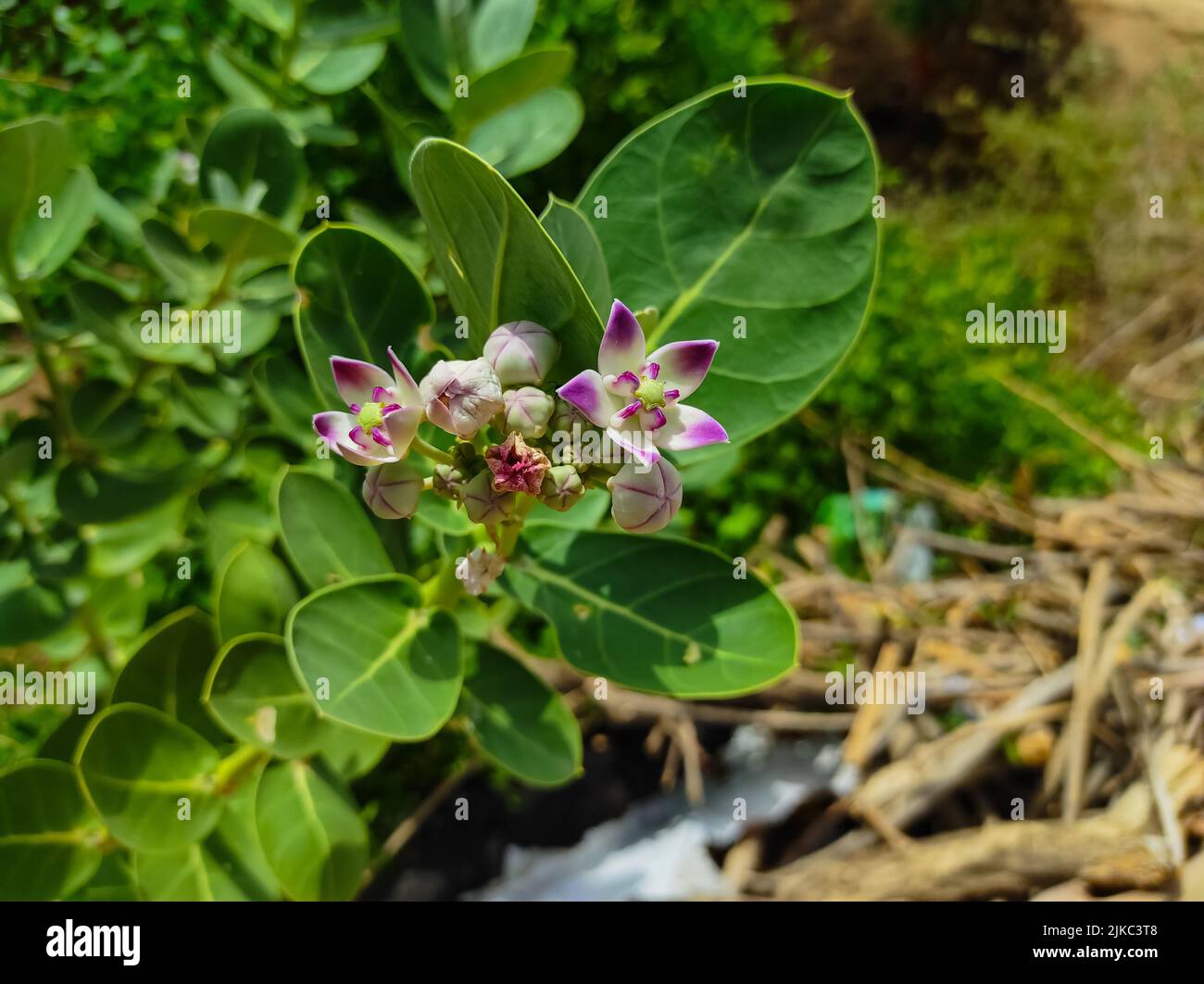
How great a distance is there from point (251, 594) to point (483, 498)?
350 millimetres

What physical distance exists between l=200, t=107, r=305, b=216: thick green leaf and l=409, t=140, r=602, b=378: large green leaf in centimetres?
39

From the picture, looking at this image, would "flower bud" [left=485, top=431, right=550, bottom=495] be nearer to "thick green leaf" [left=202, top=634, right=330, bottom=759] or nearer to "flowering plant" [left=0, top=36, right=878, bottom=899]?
"flowering plant" [left=0, top=36, right=878, bottom=899]

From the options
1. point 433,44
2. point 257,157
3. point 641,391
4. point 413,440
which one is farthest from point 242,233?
point 641,391

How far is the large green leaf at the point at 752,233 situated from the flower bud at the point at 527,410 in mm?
143

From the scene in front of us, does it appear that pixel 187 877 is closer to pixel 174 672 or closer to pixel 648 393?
pixel 174 672

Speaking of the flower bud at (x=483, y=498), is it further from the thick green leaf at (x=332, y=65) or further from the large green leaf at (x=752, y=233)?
the thick green leaf at (x=332, y=65)

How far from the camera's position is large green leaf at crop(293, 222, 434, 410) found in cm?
67

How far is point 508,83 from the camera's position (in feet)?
2.78

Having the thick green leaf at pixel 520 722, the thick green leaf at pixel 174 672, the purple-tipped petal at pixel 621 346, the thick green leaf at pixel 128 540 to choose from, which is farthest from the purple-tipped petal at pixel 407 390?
the thick green leaf at pixel 128 540
